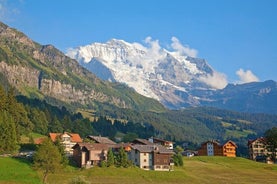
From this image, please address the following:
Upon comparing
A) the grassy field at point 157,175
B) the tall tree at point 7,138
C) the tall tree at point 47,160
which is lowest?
the grassy field at point 157,175

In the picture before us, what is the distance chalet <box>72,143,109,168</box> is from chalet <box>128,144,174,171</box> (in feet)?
34.9

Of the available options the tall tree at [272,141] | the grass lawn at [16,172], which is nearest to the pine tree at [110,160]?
the grass lawn at [16,172]

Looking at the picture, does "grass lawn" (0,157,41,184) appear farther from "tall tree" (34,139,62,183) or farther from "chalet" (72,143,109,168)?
"chalet" (72,143,109,168)

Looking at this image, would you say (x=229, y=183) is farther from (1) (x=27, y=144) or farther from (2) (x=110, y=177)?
(1) (x=27, y=144)

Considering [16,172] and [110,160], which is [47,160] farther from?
[110,160]

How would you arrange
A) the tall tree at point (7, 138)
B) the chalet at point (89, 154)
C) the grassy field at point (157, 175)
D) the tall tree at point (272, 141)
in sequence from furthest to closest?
the tall tree at point (272, 141), the chalet at point (89, 154), the tall tree at point (7, 138), the grassy field at point (157, 175)

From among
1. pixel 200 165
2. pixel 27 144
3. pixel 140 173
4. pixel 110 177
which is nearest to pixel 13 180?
pixel 110 177

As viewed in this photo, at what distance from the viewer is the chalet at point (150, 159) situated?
5655 inches

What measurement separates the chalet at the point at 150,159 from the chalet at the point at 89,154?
10641 millimetres

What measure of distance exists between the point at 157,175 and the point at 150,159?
2213 centimetres

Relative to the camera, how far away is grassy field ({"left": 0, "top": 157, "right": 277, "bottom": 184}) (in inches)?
3967

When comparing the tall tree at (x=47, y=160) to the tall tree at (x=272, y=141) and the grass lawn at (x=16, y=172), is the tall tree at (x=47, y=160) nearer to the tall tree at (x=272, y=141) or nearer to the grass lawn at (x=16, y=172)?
the grass lawn at (x=16, y=172)

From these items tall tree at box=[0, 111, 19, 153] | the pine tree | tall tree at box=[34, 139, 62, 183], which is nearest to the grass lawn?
tall tree at box=[34, 139, 62, 183]

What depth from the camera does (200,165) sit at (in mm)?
154750
